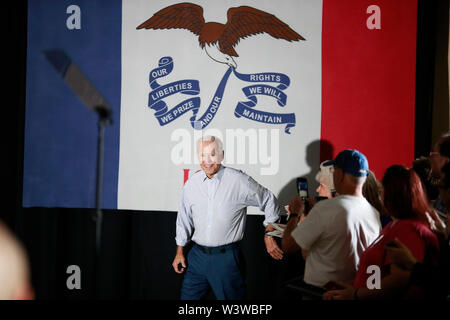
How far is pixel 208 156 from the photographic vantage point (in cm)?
277

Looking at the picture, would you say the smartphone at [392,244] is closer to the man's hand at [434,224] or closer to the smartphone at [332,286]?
the man's hand at [434,224]

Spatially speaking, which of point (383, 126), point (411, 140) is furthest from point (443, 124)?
point (383, 126)

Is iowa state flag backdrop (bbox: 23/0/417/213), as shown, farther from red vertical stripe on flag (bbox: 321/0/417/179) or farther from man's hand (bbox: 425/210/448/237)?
man's hand (bbox: 425/210/448/237)

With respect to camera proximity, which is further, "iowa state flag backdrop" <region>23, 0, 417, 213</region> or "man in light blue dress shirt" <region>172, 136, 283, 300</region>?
"iowa state flag backdrop" <region>23, 0, 417, 213</region>

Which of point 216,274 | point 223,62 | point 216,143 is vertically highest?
point 223,62

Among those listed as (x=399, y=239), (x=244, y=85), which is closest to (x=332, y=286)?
(x=399, y=239)

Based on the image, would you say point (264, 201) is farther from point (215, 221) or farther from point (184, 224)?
point (184, 224)

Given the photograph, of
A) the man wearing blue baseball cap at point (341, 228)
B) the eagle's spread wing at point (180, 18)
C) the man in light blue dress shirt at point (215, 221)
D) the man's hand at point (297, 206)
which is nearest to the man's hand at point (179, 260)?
the man in light blue dress shirt at point (215, 221)

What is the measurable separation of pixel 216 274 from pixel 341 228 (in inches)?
47.5

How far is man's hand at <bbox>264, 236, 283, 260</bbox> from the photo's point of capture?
2.69m

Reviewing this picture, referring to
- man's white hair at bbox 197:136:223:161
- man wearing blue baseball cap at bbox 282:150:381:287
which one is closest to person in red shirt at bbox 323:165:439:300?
man wearing blue baseball cap at bbox 282:150:381:287

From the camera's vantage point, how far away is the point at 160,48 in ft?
9.23

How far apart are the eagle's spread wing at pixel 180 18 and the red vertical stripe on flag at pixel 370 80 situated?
97cm
